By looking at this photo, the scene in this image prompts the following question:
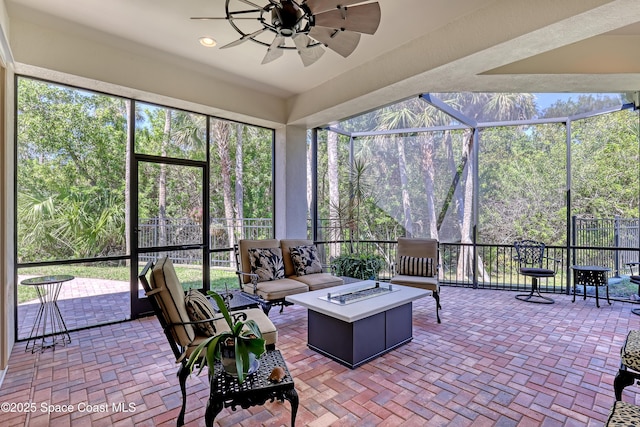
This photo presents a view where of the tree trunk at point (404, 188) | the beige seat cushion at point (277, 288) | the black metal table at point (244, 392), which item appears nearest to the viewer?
the black metal table at point (244, 392)

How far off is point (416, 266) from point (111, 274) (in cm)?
407

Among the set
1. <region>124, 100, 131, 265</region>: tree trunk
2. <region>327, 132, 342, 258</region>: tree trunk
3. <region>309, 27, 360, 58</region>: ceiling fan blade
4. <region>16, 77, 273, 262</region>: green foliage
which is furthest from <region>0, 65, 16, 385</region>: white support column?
<region>327, 132, 342, 258</region>: tree trunk

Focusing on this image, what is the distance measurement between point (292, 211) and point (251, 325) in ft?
11.9

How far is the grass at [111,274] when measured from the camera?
3426mm

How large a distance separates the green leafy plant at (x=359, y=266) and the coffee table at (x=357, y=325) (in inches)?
79.8

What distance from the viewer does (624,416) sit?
1.40 metres

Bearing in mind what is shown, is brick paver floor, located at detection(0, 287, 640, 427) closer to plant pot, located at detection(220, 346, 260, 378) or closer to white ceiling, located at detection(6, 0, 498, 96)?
plant pot, located at detection(220, 346, 260, 378)

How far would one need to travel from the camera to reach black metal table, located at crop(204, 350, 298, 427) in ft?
5.32

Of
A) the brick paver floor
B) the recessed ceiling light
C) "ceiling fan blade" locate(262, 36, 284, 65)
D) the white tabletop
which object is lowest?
the brick paver floor

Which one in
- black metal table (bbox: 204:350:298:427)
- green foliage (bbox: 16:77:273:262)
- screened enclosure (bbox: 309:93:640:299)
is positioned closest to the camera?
black metal table (bbox: 204:350:298:427)

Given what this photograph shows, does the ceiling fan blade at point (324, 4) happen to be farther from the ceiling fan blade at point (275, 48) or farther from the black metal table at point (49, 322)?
the black metal table at point (49, 322)

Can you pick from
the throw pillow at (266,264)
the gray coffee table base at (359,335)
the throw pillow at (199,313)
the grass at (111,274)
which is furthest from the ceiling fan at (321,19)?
the grass at (111,274)

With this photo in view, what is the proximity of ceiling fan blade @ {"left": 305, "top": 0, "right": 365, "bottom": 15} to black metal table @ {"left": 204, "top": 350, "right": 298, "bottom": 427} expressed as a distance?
2406mm

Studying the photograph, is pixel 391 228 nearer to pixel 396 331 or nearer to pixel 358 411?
pixel 396 331
